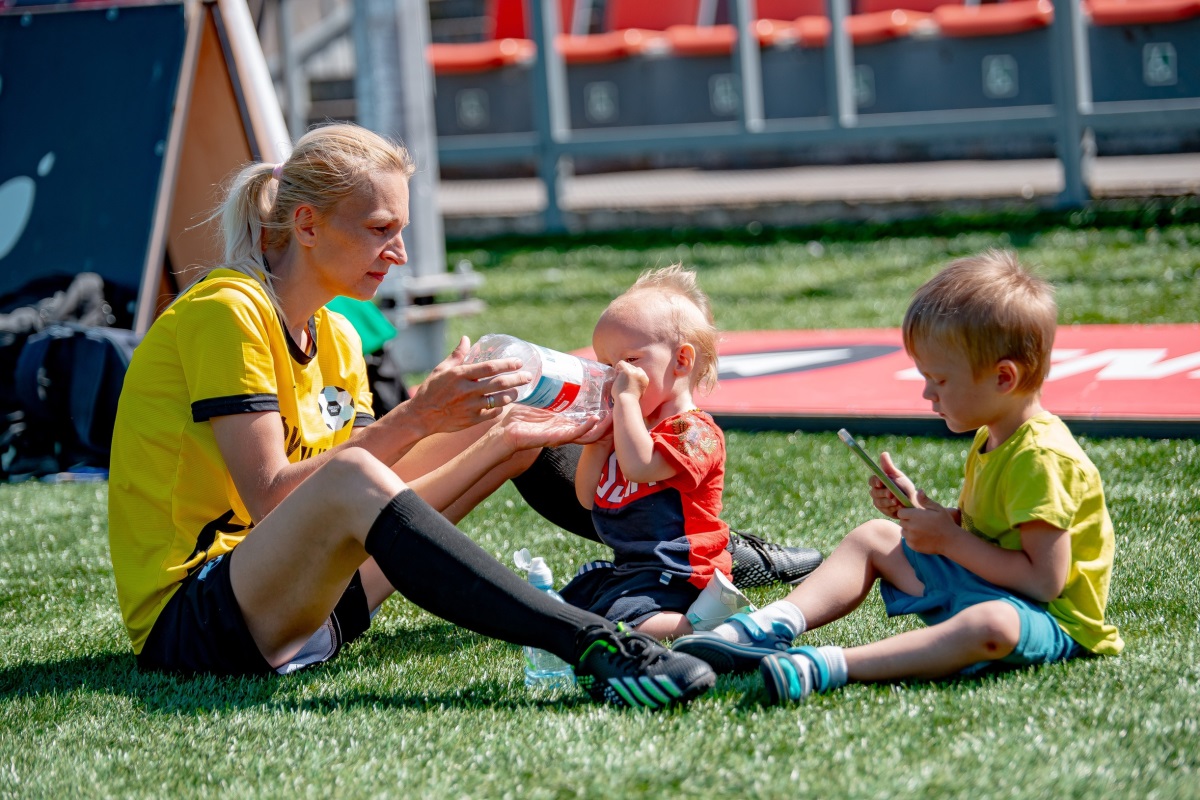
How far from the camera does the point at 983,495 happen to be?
268cm

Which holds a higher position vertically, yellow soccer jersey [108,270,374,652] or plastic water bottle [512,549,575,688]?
yellow soccer jersey [108,270,374,652]

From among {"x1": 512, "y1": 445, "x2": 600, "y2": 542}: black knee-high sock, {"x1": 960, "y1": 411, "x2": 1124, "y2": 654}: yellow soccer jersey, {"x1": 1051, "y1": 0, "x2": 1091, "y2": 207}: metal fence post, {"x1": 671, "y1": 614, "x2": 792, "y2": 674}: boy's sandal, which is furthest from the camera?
{"x1": 1051, "y1": 0, "x2": 1091, "y2": 207}: metal fence post

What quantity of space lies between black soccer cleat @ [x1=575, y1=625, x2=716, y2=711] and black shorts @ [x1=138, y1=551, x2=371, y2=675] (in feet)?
2.35

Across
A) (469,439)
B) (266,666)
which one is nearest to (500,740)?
(266,666)

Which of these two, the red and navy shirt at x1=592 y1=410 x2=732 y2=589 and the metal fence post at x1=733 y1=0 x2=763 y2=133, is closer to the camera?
the red and navy shirt at x1=592 y1=410 x2=732 y2=589

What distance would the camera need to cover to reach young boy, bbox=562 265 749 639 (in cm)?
295

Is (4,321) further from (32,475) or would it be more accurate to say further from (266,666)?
(266,666)

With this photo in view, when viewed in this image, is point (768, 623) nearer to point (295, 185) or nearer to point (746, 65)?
point (295, 185)

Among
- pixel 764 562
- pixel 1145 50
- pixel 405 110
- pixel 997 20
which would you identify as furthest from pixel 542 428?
pixel 997 20

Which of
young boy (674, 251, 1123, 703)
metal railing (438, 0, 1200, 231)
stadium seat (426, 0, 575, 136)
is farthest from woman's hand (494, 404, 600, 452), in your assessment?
stadium seat (426, 0, 575, 136)

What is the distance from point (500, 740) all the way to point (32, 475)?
134 inches

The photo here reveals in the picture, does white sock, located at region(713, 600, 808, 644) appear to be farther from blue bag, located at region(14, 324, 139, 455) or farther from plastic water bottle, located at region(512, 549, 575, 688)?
blue bag, located at region(14, 324, 139, 455)

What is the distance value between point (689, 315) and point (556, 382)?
0.34 m

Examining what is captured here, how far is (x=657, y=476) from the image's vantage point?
296 cm
